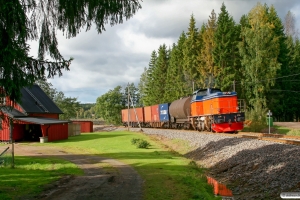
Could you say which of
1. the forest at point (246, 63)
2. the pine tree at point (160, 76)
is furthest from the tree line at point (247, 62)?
the pine tree at point (160, 76)

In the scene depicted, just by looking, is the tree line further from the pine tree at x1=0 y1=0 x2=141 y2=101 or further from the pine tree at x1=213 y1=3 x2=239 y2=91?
the pine tree at x1=0 y1=0 x2=141 y2=101

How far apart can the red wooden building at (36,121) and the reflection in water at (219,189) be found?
21538 millimetres

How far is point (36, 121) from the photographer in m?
31.7

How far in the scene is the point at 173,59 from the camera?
66938 mm

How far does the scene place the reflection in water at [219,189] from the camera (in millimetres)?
11395

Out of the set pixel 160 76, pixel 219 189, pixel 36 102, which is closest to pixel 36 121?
pixel 36 102

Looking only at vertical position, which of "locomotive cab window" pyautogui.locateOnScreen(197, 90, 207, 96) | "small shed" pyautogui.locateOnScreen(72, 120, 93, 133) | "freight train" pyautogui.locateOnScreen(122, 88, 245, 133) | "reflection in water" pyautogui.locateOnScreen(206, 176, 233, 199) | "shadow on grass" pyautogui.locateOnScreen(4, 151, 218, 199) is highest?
"locomotive cab window" pyautogui.locateOnScreen(197, 90, 207, 96)

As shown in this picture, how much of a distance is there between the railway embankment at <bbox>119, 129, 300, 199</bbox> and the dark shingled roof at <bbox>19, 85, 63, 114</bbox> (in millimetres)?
23889

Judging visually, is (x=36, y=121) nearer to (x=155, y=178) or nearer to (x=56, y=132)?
(x=56, y=132)

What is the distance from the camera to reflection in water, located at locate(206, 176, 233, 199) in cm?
1140

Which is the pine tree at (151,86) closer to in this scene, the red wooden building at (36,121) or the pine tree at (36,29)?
the red wooden building at (36,121)

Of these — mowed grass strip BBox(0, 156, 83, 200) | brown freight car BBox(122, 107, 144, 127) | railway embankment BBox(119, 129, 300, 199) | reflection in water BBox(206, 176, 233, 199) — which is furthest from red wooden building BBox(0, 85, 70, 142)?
reflection in water BBox(206, 176, 233, 199)

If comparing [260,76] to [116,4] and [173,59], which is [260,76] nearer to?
[173,59]

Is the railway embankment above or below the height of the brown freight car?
below
